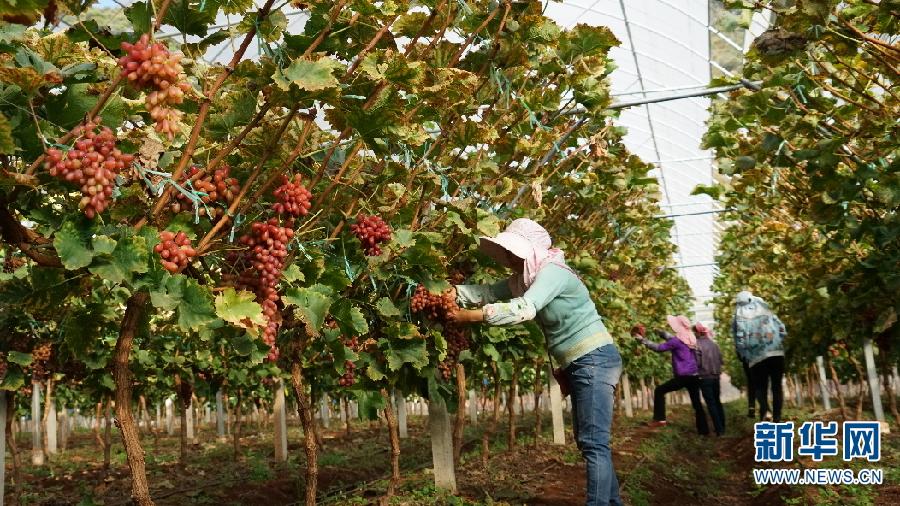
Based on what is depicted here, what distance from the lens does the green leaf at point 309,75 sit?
218cm

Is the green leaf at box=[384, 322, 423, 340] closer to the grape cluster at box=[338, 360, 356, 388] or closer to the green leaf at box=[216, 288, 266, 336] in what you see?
the grape cluster at box=[338, 360, 356, 388]

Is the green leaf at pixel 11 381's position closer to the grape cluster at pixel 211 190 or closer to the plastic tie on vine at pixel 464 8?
the grape cluster at pixel 211 190

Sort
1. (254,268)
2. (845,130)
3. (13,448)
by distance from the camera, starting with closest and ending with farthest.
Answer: (254,268) < (845,130) < (13,448)

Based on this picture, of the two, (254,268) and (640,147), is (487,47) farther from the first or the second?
(640,147)

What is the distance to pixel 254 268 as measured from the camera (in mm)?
2475

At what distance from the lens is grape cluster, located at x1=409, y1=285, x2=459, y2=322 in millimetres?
3881

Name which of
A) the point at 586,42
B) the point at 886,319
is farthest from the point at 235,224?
the point at 886,319

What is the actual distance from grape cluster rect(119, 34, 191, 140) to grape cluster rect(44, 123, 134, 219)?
0.47 ft

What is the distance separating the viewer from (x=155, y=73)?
1.80 metres

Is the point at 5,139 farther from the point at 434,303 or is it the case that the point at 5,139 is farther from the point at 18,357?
the point at 18,357

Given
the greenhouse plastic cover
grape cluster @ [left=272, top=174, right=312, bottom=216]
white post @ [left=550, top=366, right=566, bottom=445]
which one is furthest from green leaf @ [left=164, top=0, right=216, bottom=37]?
white post @ [left=550, top=366, right=566, bottom=445]

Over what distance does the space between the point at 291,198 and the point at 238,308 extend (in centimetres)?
50

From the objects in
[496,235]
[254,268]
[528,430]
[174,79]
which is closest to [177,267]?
[254,268]

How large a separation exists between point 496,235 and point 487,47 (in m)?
0.99
